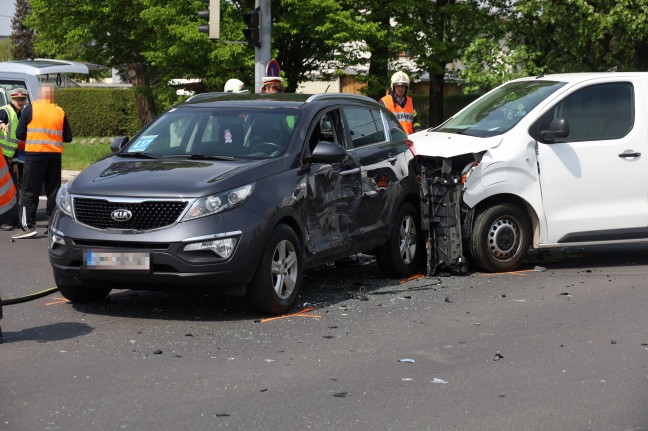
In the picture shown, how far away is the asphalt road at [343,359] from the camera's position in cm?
582

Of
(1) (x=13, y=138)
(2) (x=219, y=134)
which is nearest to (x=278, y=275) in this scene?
(2) (x=219, y=134)

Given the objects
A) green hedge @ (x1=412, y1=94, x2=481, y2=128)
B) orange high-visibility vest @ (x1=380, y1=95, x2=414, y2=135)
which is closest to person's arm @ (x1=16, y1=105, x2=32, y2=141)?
orange high-visibility vest @ (x1=380, y1=95, x2=414, y2=135)

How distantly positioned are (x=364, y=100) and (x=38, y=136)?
16.2 ft

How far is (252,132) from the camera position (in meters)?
9.25

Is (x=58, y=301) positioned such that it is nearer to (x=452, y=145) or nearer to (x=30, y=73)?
(x=452, y=145)

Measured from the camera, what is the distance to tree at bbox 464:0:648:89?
23355 millimetres

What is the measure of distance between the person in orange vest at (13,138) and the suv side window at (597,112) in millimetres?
7150

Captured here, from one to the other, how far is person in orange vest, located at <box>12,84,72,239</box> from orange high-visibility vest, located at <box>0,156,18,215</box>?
6633 mm

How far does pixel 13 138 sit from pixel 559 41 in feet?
A: 45.8

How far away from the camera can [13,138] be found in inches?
575

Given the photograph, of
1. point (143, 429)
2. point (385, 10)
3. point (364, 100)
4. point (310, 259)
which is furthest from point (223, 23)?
point (143, 429)

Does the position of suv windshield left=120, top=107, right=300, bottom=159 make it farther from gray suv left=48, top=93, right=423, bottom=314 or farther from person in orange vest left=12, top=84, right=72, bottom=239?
person in orange vest left=12, top=84, right=72, bottom=239

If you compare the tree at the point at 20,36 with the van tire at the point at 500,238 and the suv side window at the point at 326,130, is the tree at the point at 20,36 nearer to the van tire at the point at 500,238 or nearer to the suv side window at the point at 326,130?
the van tire at the point at 500,238

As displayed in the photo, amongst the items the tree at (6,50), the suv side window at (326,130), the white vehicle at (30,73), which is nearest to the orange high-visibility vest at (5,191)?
the suv side window at (326,130)
